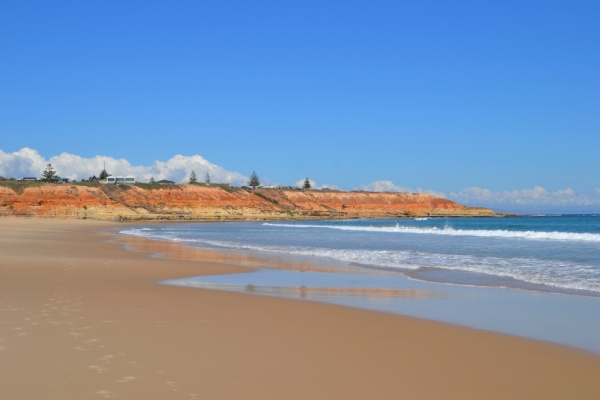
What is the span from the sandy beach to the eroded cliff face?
6874 centimetres

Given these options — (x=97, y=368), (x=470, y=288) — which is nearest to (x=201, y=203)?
(x=470, y=288)

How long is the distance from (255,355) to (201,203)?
98.2 meters

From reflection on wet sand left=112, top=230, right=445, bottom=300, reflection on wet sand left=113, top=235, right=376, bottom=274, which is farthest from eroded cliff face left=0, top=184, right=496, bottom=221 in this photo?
reflection on wet sand left=112, top=230, right=445, bottom=300

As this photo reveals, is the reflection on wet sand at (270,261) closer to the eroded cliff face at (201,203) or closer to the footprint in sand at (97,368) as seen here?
the footprint in sand at (97,368)

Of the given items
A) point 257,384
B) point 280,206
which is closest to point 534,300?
point 257,384

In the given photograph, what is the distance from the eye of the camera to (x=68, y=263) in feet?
57.5

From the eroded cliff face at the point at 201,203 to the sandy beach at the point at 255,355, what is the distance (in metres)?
68.7

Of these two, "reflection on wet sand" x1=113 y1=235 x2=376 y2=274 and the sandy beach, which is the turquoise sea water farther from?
the sandy beach

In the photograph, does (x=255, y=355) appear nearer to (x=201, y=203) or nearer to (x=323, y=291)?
(x=323, y=291)

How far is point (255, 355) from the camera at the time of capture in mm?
6594

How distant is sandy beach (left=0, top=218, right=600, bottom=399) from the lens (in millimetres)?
5391

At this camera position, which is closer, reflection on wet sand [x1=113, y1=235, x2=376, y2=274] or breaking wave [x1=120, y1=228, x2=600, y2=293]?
breaking wave [x1=120, y1=228, x2=600, y2=293]

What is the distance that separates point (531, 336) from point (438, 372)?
2.47 m

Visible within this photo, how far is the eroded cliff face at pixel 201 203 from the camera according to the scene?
80.4m
